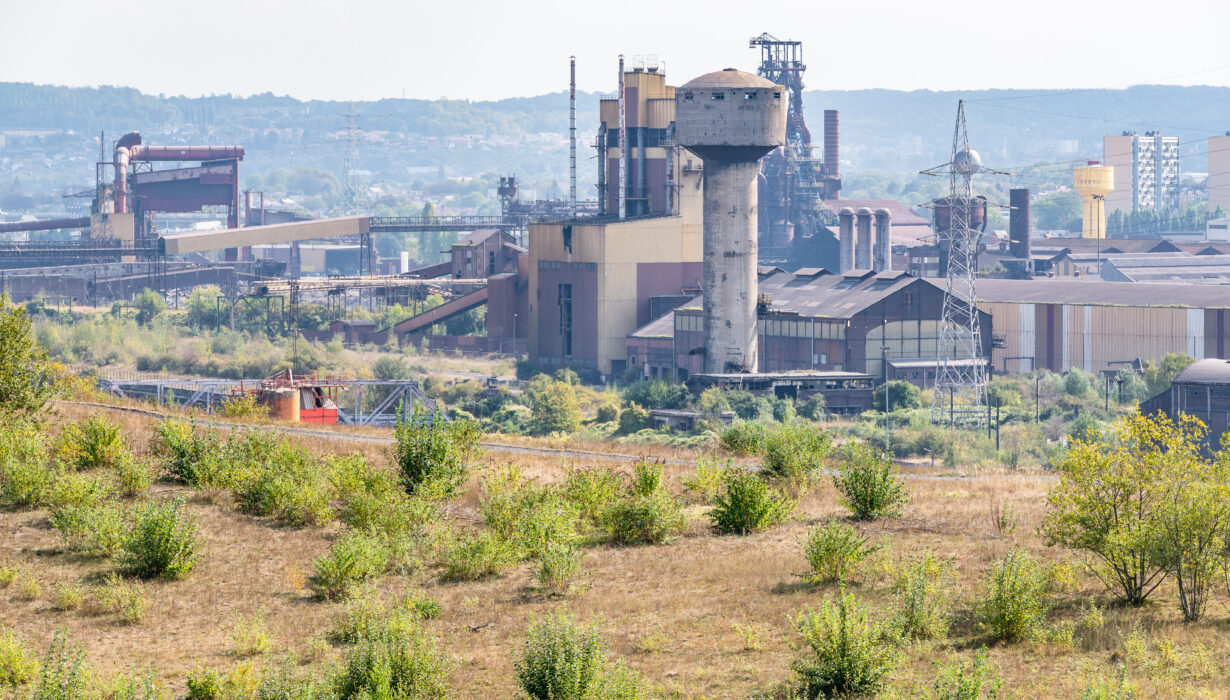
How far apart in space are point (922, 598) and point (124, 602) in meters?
9.64

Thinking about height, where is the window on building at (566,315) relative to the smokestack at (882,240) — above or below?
below

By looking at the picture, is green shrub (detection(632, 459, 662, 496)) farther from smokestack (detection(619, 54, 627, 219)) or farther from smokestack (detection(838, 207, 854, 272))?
smokestack (detection(838, 207, 854, 272))

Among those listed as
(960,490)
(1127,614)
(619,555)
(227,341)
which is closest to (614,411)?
(227,341)

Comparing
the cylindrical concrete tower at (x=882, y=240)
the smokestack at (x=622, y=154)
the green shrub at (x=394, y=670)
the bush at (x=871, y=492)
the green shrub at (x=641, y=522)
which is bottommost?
the green shrub at (x=394, y=670)

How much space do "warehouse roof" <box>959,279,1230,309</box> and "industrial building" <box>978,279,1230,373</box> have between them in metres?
0.05

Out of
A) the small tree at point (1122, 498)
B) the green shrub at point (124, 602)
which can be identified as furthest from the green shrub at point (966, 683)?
the green shrub at point (124, 602)

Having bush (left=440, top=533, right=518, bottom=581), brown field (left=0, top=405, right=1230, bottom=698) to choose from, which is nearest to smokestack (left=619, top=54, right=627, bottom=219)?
brown field (left=0, top=405, right=1230, bottom=698)

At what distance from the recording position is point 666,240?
88.8m

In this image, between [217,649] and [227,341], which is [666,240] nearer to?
[227,341]

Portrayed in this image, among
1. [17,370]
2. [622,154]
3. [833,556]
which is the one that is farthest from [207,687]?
[622,154]

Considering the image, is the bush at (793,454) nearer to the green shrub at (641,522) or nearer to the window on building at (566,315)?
the green shrub at (641,522)

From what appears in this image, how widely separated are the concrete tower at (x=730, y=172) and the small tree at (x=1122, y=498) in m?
53.4

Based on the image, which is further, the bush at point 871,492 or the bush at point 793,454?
the bush at point 793,454

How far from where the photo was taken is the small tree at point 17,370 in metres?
26.3
